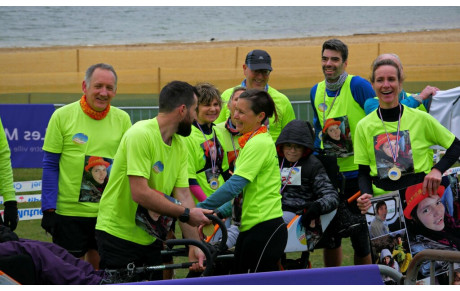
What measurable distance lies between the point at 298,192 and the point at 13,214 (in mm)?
2223

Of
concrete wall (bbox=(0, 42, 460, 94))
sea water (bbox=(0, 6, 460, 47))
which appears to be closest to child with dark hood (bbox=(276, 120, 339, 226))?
concrete wall (bbox=(0, 42, 460, 94))

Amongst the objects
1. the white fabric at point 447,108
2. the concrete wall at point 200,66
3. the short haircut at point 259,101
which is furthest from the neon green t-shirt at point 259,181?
the concrete wall at point 200,66

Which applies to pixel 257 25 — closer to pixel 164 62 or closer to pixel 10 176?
pixel 164 62

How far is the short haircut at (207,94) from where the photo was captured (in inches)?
254

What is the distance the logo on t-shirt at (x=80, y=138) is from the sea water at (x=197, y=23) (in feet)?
124

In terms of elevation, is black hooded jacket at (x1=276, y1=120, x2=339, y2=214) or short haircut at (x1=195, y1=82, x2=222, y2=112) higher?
short haircut at (x1=195, y1=82, x2=222, y2=112)

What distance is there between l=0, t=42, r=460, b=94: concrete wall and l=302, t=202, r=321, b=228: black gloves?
1271cm

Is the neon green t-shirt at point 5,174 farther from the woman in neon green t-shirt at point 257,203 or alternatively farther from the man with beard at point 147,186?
the woman in neon green t-shirt at point 257,203

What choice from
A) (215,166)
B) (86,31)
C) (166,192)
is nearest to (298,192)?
(215,166)

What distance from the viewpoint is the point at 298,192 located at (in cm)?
618

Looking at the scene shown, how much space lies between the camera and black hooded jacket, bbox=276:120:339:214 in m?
6.07

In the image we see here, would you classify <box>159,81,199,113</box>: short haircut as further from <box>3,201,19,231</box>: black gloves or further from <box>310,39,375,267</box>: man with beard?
<box>310,39,375,267</box>: man with beard

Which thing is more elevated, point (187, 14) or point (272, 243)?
point (187, 14)

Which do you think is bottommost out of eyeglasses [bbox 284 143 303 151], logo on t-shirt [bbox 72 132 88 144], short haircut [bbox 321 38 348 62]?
eyeglasses [bbox 284 143 303 151]
